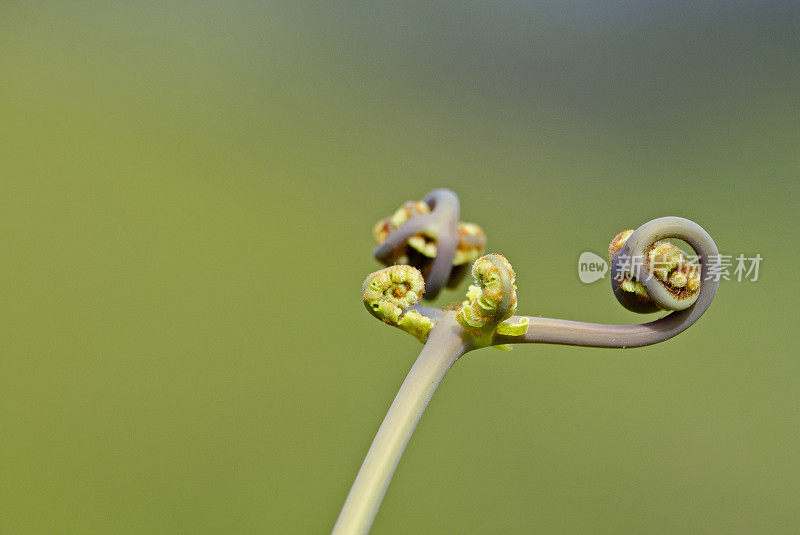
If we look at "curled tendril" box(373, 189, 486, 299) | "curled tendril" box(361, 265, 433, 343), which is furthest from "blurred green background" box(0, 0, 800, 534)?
"curled tendril" box(361, 265, 433, 343)

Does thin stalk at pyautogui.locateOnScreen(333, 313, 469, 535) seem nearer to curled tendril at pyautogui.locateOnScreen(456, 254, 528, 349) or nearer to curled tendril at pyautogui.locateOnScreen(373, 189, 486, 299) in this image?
curled tendril at pyautogui.locateOnScreen(456, 254, 528, 349)

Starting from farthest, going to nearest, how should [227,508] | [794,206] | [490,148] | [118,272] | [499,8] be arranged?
[499,8], [490,148], [794,206], [118,272], [227,508]

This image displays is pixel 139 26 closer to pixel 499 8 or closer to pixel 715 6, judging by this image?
pixel 499 8

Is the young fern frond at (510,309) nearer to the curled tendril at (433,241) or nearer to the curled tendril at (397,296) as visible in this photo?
the curled tendril at (397,296)

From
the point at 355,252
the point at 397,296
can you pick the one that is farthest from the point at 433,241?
the point at 355,252

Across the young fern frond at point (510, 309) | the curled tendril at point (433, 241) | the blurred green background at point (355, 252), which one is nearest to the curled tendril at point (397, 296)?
the young fern frond at point (510, 309)

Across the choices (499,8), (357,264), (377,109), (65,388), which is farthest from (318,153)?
(65,388)
